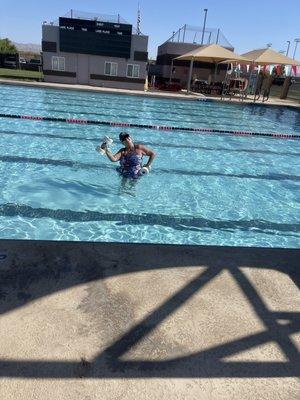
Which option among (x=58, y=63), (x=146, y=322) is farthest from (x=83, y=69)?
(x=146, y=322)

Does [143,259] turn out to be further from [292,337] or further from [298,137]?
[298,137]

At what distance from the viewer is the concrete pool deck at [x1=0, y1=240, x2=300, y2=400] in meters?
2.12

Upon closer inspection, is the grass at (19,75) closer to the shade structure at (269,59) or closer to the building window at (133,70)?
the building window at (133,70)

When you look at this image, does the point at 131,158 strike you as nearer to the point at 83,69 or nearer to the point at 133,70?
the point at 133,70

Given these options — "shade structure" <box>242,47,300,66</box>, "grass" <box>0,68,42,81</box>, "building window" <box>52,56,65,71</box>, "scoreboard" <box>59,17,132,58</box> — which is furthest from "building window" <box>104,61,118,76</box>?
"shade structure" <box>242,47,300,66</box>

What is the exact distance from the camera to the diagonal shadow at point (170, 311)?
219 cm

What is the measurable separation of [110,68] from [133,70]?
5.30 feet

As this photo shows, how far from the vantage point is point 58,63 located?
82.0ft

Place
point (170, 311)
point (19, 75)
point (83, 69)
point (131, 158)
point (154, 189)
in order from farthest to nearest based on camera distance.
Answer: point (19, 75), point (83, 69), point (154, 189), point (131, 158), point (170, 311)

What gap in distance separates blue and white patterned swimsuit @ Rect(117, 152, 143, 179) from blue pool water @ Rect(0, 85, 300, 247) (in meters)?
0.22

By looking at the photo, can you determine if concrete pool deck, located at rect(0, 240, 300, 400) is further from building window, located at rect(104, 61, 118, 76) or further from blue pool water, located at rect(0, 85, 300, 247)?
building window, located at rect(104, 61, 118, 76)

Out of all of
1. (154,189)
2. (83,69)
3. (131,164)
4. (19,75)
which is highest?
(83,69)

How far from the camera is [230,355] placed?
237 cm

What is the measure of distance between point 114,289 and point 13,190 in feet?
14.2
